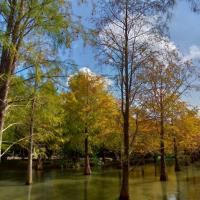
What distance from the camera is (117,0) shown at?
1972 cm

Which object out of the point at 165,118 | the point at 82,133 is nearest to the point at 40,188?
the point at 165,118

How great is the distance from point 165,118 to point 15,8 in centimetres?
2472

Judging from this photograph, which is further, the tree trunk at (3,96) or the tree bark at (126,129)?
the tree bark at (126,129)

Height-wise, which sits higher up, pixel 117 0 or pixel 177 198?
pixel 117 0

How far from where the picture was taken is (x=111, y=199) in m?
19.3

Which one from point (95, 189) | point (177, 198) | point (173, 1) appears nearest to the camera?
point (173, 1)

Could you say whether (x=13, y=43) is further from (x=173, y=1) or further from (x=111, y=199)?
(x=111, y=199)

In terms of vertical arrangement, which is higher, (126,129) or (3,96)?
(126,129)

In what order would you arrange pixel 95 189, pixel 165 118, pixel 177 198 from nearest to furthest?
pixel 177 198, pixel 95 189, pixel 165 118

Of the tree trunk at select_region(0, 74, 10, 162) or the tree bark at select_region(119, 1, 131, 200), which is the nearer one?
the tree trunk at select_region(0, 74, 10, 162)

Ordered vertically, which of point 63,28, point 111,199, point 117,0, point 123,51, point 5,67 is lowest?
point 111,199

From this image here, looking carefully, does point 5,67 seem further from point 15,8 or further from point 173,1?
point 173,1

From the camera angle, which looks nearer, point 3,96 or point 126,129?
point 3,96

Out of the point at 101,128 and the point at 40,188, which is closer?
the point at 40,188
